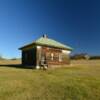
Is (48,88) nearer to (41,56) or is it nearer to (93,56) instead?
(41,56)

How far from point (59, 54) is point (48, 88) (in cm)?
2121

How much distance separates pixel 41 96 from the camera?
10.8m

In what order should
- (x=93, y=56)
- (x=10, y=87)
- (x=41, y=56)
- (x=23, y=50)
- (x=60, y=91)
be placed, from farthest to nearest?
1. (x=93, y=56)
2. (x=23, y=50)
3. (x=41, y=56)
4. (x=10, y=87)
5. (x=60, y=91)

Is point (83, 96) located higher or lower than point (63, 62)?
lower

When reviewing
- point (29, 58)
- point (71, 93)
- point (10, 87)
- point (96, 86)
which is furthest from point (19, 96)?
point (29, 58)

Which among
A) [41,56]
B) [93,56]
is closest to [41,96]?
[41,56]

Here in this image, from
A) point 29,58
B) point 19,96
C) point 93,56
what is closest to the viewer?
point 19,96

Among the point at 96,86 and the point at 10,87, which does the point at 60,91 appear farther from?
the point at 10,87

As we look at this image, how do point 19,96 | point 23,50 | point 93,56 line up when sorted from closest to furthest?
point 19,96
point 23,50
point 93,56

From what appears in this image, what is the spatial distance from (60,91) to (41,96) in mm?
1659

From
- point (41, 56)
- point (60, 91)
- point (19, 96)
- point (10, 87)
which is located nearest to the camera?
point (19, 96)

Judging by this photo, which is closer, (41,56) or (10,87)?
(10,87)

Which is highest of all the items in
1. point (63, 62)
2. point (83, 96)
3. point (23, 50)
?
point (23, 50)

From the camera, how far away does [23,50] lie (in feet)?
117
